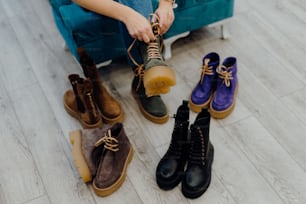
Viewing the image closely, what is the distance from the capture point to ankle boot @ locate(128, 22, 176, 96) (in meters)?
1.19

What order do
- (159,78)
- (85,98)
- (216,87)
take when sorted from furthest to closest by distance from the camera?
(216,87), (85,98), (159,78)

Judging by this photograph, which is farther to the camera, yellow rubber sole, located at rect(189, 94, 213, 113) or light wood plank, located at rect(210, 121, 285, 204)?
yellow rubber sole, located at rect(189, 94, 213, 113)

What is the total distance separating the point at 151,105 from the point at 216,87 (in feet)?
0.87

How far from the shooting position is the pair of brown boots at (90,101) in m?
1.41

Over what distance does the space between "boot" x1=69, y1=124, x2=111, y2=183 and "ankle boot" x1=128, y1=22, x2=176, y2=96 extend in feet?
0.92

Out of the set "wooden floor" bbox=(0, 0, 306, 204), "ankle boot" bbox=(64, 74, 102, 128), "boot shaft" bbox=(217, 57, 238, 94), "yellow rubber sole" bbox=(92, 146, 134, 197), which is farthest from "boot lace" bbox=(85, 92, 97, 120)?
"boot shaft" bbox=(217, 57, 238, 94)

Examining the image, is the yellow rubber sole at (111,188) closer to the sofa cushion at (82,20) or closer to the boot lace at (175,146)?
the boot lace at (175,146)

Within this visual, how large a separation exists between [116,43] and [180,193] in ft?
2.22

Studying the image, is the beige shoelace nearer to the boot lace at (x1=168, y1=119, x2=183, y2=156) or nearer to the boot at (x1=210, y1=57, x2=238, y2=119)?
the boot lace at (x1=168, y1=119, x2=183, y2=156)

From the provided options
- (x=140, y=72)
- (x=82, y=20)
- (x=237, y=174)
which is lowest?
(x=237, y=174)

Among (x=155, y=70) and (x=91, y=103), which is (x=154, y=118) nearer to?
(x=91, y=103)

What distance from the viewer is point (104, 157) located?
1.33 metres

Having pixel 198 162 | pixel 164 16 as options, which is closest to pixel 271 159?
pixel 198 162

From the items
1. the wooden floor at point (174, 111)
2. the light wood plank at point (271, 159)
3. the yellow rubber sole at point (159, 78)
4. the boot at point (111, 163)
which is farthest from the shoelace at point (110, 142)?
the light wood plank at point (271, 159)
